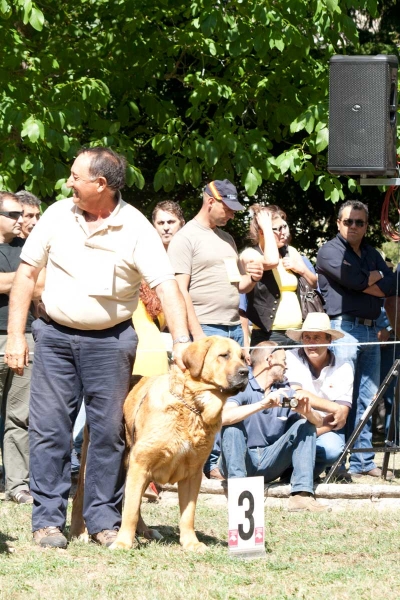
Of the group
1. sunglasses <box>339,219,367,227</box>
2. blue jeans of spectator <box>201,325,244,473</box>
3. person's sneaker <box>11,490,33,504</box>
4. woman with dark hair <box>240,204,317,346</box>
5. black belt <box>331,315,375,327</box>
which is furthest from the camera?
sunglasses <box>339,219,367,227</box>

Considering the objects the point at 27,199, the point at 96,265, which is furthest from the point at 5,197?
the point at 96,265

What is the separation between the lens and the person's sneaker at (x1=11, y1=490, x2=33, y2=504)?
7172 mm

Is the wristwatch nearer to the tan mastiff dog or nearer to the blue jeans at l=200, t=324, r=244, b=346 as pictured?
the tan mastiff dog

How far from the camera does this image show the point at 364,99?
25.8 ft

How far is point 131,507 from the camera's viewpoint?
17.8 ft

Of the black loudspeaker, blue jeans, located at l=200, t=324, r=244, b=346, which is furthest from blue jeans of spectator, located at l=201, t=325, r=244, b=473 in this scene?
the black loudspeaker

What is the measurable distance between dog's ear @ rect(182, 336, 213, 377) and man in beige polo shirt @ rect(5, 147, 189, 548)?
0.08 m

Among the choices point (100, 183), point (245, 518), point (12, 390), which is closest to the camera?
point (245, 518)

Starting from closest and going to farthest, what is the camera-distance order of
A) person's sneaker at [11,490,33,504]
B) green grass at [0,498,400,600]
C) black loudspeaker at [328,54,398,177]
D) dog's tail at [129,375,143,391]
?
green grass at [0,498,400,600] → dog's tail at [129,375,143,391] → person's sneaker at [11,490,33,504] → black loudspeaker at [328,54,398,177]

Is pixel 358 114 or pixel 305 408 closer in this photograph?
pixel 305 408

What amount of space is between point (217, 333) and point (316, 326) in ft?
2.37

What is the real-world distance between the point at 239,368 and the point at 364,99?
323cm

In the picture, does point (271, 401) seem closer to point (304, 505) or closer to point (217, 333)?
point (304, 505)

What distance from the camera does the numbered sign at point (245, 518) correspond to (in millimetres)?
5230
